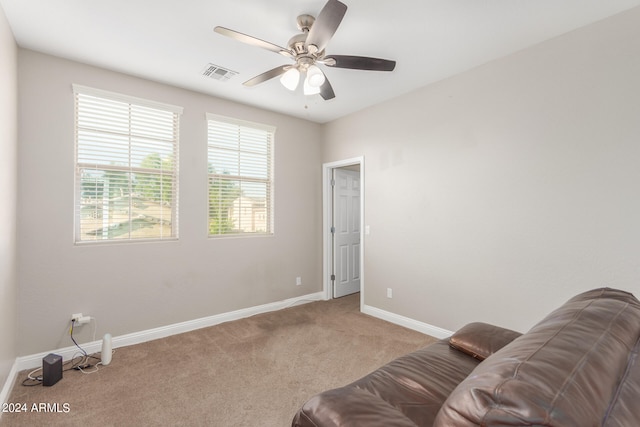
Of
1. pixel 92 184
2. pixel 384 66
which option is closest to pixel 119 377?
pixel 92 184

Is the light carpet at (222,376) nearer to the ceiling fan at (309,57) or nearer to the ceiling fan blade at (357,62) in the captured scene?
the ceiling fan at (309,57)

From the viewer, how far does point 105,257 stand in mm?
3008

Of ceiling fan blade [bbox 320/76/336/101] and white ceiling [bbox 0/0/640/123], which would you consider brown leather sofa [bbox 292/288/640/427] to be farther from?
ceiling fan blade [bbox 320/76/336/101]

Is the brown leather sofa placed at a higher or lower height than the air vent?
lower

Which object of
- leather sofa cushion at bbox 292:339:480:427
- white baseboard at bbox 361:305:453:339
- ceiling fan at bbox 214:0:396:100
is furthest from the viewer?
white baseboard at bbox 361:305:453:339

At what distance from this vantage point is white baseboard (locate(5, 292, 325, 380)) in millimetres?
2656

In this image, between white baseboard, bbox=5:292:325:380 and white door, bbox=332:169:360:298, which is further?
white door, bbox=332:169:360:298

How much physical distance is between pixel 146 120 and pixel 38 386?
99.7 inches

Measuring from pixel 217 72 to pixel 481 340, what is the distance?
3.22 metres

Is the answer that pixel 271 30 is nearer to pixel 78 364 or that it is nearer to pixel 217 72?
pixel 217 72

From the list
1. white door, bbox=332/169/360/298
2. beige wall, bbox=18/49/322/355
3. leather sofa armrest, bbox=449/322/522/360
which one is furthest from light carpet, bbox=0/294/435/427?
white door, bbox=332/169/360/298

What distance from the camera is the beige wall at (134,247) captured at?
8.79 ft

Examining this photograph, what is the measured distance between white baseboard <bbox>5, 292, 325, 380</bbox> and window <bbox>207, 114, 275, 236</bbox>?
3.36ft

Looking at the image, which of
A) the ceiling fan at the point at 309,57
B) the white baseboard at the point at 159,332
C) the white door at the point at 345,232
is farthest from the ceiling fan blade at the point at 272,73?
the white baseboard at the point at 159,332
